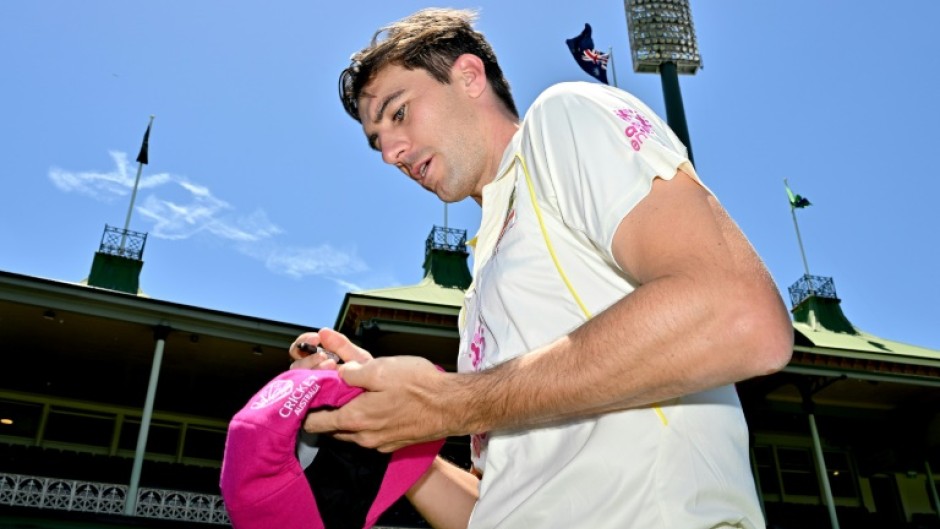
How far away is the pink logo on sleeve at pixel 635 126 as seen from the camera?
1503mm

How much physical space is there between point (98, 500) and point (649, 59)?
12.8 metres

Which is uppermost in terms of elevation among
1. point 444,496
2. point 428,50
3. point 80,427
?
point 80,427

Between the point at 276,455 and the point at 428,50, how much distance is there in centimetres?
135

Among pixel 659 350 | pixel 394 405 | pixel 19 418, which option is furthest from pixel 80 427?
pixel 659 350

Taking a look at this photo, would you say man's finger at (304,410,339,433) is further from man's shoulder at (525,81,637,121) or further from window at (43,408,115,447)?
window at (43,408,115,447)

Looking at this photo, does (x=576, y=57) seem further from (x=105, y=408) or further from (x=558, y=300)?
(x=105, y=408)

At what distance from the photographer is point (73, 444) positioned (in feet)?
63.6

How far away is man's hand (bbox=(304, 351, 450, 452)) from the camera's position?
1.51 m

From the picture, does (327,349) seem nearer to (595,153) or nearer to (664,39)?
(595,153)

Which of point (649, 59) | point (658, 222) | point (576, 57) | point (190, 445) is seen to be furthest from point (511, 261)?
point (190, 445)

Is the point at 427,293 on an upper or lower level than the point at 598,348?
upper

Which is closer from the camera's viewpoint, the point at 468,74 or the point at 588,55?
the point at 468,74

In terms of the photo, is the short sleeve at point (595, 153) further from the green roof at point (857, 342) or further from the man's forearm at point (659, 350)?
the green roof at point (857, 342)

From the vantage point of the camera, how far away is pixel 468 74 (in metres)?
2.42
